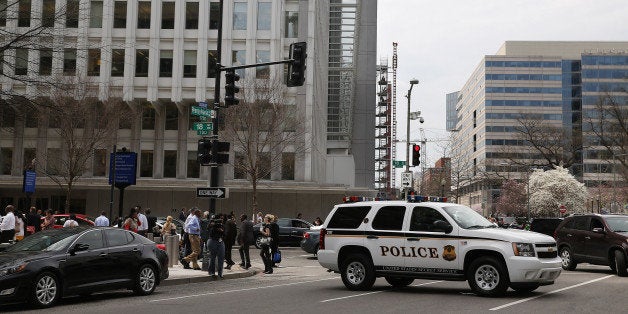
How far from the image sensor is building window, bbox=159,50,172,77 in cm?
5150

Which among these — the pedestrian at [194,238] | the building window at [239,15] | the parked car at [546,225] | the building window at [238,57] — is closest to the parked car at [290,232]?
the parked car at [546,225]

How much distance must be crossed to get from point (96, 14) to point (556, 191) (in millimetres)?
57323

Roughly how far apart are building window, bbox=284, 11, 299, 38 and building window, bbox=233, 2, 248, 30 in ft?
10.4

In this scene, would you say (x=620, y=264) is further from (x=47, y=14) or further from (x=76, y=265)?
(x=47, y=14)

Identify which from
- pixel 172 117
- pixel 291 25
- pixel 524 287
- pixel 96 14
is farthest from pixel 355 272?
A: pixel 96 14

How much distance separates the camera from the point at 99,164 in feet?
169

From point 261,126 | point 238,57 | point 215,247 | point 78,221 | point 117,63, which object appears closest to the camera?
point 215,247

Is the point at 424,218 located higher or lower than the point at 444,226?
higher

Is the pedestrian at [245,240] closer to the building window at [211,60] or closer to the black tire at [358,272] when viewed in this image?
the black tire at [358,272]

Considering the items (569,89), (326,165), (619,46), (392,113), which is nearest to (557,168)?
(326,165)

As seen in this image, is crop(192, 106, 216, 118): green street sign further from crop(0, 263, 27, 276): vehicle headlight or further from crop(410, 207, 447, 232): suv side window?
crop(0, 263, 27, 276): vehicle headlight

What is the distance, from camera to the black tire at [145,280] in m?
15.2

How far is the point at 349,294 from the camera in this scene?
15.3m

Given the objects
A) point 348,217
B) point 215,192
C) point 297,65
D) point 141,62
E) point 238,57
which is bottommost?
point 348,217
